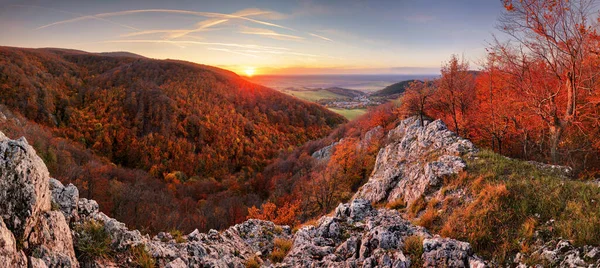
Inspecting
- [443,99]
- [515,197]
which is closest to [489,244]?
[515,197]

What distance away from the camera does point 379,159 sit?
30.1 meters

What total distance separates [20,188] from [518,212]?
531 inches

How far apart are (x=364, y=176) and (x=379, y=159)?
13029 millimetres

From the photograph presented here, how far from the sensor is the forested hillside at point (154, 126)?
62312 millimetres

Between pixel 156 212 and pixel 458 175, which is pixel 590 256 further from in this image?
pixel 156 212

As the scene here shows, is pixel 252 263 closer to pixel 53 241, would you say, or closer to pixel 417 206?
pixel 53 241

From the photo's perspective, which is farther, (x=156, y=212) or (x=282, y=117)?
(x=282, y=117)

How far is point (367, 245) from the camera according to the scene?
8.84 m

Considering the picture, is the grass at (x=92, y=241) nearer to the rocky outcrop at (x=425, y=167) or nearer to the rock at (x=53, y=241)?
the rock at (x=53, y=241)

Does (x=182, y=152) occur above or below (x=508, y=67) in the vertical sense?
below

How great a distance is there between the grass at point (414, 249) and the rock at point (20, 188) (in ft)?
30.6

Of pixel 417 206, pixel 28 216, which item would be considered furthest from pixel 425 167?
pixel 28 216

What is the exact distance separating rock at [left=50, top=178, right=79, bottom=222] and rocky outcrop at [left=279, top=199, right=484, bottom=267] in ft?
21.1

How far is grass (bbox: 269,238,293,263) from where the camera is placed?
34.0 ft
